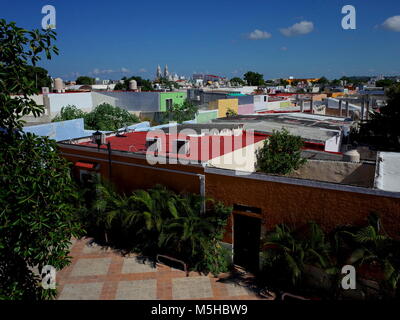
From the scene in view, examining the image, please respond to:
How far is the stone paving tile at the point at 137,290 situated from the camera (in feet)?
29.5

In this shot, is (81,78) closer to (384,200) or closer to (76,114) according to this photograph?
(76,114)

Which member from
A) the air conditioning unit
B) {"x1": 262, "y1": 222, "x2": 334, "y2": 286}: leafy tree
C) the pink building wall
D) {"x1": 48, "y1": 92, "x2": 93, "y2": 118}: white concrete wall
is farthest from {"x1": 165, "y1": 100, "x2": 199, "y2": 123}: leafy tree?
{"x1": 262, "y1": 222, "x2": 334, "y2": 286}: leafy tree

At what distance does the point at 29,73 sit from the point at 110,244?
7.77 meters

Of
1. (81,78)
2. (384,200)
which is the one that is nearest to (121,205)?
(384,200)

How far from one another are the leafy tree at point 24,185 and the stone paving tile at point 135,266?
457 cm

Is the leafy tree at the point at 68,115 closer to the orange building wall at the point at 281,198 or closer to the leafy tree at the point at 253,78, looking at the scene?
the orange building wall at the point at 281,198

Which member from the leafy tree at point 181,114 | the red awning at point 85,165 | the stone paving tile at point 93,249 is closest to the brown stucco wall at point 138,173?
the red awning at point 85,165

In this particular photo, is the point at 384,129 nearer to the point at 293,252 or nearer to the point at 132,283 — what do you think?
the point at 293,252

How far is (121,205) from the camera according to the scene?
11.1 meters

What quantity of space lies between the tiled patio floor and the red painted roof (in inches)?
144

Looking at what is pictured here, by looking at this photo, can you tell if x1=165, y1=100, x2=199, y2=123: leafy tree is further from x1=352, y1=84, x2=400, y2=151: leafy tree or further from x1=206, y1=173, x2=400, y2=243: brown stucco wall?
x1=206, y1=173, x2=400, y2=243: brown stucco wall

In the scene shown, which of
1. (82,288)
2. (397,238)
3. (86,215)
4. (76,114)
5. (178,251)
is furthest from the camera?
(76,114)

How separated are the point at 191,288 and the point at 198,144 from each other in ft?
17.8

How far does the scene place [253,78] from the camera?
107 metres
